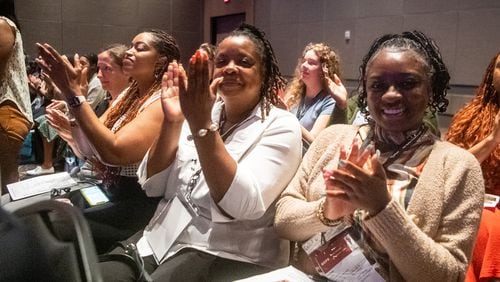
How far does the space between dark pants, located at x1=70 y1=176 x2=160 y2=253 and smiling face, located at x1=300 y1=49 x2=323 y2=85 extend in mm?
1759

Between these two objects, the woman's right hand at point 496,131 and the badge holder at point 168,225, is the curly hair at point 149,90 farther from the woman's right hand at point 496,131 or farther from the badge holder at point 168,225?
the woman's right hand at point 496,131

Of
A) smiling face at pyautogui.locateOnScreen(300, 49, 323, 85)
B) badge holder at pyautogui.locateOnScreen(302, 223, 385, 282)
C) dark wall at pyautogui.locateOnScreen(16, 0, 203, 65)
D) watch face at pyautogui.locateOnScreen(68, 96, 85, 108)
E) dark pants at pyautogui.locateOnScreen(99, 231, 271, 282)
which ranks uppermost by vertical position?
dark wall at pyautogui.locateOnScreen(16, 0, 203, 65)

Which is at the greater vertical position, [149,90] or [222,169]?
Result: [149,90]

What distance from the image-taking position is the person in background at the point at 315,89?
3.27 metres

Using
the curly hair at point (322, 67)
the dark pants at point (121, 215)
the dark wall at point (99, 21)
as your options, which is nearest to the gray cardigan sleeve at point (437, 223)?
the dark pants at point (121, 215)

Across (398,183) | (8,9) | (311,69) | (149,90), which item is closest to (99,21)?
(8,9)

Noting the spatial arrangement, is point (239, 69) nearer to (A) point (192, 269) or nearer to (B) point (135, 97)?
(A) point (192, 269)

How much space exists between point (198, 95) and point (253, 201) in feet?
1.23

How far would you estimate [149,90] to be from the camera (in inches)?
95.4

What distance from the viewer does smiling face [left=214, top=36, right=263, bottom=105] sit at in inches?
68.3

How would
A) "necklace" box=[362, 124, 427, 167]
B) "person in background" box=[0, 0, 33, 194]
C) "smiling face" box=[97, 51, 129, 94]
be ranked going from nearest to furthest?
"necklace" box=[362, 124, 427, 167] < "person in background" box=[0, 0, 33, 194] < "smiling face" box=[97, 51, 129, 94]

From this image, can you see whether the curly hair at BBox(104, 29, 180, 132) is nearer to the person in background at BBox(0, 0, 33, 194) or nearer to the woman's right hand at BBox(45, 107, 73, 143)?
the woman's right hand at BBox(45, 107, 73, 143)

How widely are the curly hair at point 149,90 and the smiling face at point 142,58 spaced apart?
0.07ft

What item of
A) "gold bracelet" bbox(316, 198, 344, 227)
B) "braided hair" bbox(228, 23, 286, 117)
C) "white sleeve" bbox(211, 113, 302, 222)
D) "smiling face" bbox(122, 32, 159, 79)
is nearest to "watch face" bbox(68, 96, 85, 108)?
"smiling face" bbox(122, 32, 159, 79)
